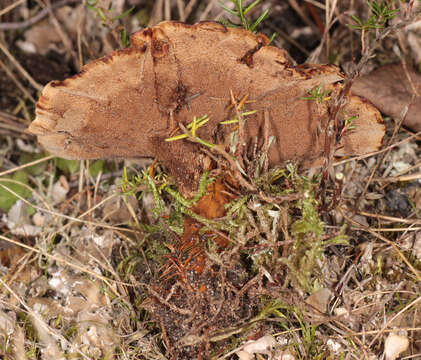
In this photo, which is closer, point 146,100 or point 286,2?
point 146,100

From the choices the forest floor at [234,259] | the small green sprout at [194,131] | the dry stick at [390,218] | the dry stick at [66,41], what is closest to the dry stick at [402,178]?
the forest floor at [234,259]

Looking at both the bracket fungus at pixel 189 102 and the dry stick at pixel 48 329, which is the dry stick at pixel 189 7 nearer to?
the bracket fungus at pixel 189 102

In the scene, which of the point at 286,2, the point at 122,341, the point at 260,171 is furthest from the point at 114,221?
the point at 286,2

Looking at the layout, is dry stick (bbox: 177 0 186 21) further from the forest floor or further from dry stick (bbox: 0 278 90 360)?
dry stick (bbox: 0 278 90 360)

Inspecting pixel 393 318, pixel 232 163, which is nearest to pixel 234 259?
pixel 232 163

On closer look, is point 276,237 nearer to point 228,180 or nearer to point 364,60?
point 228,180

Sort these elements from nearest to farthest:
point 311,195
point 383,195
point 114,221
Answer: point 311,195 < point 383,195 < point 114,221

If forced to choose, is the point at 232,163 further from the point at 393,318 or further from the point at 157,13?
the point at 157,13
